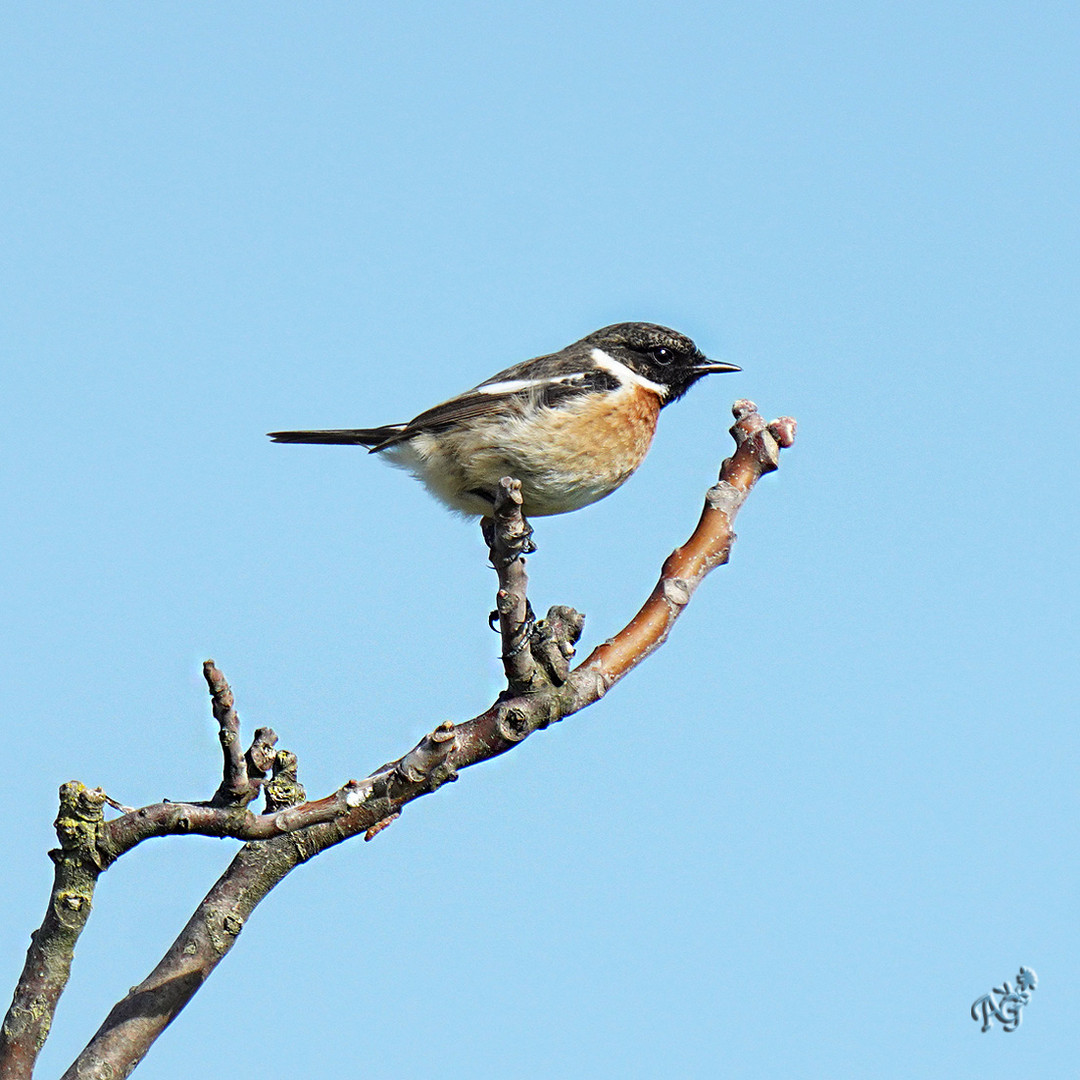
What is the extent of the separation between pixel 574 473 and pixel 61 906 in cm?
380

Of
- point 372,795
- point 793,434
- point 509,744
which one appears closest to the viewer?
point 372,795

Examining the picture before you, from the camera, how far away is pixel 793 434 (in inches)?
164

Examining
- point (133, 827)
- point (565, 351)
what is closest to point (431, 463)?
point (565, 351)

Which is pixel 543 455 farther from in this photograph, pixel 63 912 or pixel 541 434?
pixel 63 912

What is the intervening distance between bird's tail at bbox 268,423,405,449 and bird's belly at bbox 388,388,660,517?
0.51 metres

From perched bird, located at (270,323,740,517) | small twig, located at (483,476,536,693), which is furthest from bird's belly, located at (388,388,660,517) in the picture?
small twig, located at (483,476,536,693)

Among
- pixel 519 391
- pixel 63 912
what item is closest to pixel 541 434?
pixel 519 391

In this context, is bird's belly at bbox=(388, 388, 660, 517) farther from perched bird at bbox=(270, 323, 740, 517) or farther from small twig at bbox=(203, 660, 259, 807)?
small twig at bbox=(203, 660, 259, 807)

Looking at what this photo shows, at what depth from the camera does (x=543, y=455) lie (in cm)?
621

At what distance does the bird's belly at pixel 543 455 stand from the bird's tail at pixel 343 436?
509 millimetres

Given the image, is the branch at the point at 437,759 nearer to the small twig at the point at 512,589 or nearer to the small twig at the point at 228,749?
the small twig at the point at 512,589

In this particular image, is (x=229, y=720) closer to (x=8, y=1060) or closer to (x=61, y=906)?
(x=61, y=906)

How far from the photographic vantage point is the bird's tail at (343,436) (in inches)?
282

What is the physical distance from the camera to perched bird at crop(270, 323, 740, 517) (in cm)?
627
